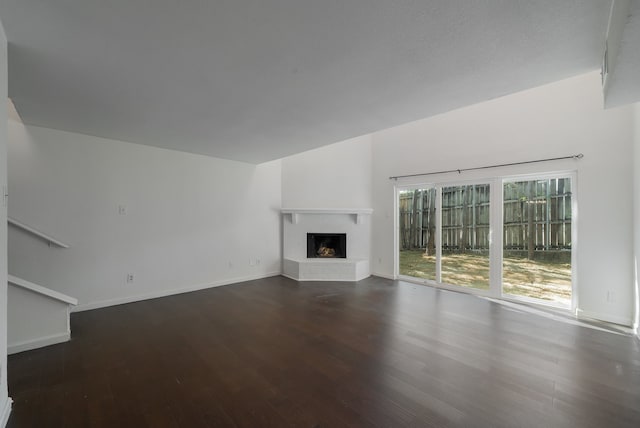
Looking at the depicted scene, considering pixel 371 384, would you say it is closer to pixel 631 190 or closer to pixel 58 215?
pixel 631 190

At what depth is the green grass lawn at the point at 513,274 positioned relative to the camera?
3.70 metres

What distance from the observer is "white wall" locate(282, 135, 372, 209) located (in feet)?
19.2

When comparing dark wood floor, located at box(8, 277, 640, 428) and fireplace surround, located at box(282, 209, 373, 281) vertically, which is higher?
fireplace surround, located at box(282, 209, 373, 281)

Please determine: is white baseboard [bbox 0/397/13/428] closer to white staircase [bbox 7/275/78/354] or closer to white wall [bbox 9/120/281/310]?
white staircase [bbox 7/275/78/354]

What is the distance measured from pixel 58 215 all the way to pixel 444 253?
19.8 ft

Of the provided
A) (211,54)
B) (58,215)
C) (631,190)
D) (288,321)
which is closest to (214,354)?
(288,321)

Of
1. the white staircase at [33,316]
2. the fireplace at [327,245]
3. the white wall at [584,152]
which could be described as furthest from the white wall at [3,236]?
the white wall at [584,152]

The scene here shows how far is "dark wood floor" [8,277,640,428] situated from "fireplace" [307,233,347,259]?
2.31 m

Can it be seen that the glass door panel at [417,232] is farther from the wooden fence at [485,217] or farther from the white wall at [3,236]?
the white wall at [3,236]

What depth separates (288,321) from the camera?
3.23 m

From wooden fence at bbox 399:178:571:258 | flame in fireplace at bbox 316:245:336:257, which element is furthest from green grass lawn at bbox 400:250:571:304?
flame in fireplace at bbox 316:245:336:257

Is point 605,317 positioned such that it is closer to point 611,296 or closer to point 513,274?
point 611,296

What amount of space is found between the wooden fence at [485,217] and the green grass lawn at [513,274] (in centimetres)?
18

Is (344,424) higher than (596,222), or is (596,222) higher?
(596,222)
